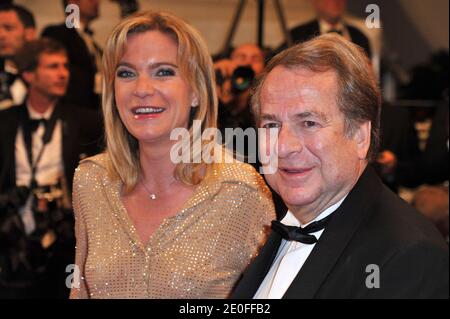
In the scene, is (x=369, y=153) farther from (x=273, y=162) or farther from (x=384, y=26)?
(x=384, y=26)

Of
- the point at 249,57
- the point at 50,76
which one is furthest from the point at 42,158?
the point at 249,57

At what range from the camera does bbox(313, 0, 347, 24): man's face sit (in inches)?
154

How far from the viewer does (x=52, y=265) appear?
3473 millimetres

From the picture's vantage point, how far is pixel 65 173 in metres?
3.57

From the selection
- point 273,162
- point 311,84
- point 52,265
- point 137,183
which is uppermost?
point 311,84

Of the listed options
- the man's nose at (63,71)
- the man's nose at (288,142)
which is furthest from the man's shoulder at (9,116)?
the man's nose at (288,142)

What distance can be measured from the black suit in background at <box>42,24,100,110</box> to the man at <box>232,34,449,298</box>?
2461 millimetres

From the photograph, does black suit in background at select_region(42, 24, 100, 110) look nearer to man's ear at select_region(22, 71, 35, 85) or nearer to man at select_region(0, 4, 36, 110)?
man at select_region(0, 4, 36, 110)

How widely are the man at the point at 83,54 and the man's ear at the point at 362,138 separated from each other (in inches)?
103

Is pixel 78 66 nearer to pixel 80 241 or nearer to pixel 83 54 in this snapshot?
pixel 83 54

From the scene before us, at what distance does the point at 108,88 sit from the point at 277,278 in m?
0.99

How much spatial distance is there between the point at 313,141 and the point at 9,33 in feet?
9.39

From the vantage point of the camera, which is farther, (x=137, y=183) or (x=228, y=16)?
(x=228, y=16)
